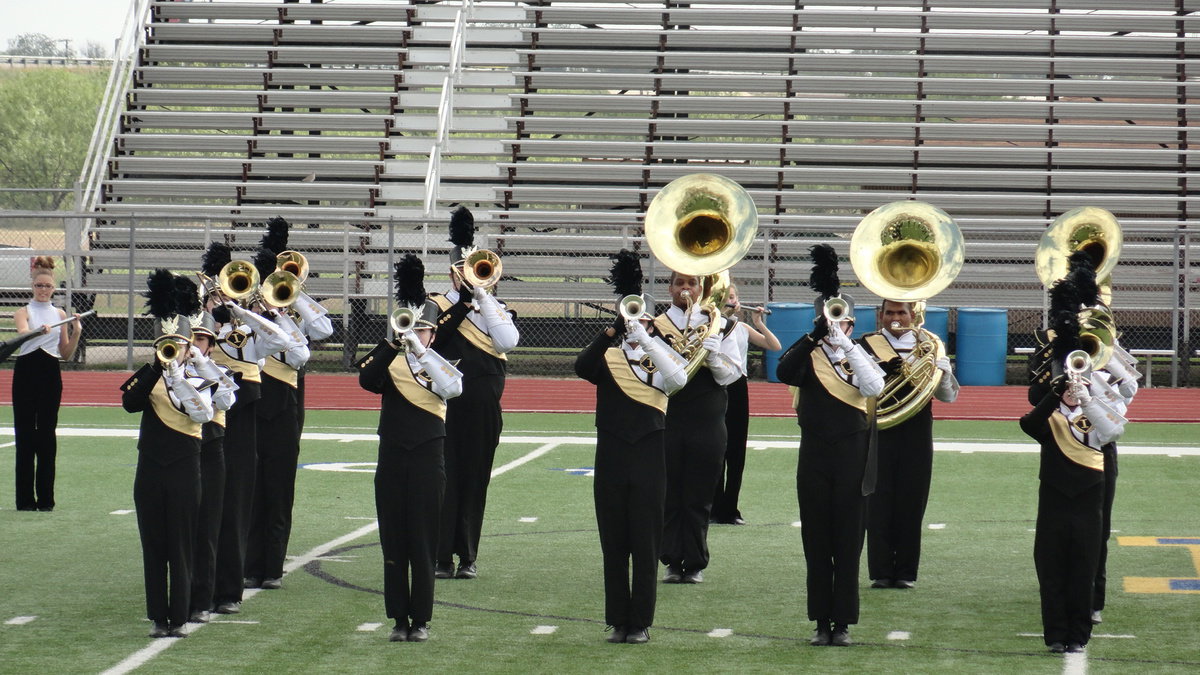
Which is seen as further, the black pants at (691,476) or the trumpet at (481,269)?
the black pants at (691,476)

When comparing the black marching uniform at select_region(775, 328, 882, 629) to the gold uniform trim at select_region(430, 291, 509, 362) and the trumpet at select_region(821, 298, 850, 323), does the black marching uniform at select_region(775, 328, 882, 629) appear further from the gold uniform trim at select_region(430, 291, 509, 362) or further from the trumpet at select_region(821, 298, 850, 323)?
the gold uniform trim at select_region(430, 291, 509, 362)

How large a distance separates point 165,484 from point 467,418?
69.9 inches

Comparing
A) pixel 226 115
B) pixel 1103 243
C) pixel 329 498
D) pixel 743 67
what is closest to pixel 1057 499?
pixel 1103 243

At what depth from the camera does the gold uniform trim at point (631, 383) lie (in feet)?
21.2

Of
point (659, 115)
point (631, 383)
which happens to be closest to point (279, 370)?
point (631, 383)

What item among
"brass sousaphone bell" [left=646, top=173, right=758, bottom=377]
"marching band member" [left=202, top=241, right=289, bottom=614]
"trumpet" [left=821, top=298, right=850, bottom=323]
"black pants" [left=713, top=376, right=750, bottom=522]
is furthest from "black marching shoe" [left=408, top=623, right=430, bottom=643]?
"black pants" [left=713, top=376, right=750, bottom=522]

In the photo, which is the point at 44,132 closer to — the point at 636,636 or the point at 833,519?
the point at 636,636

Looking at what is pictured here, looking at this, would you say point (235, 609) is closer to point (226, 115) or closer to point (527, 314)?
point (527, 314)

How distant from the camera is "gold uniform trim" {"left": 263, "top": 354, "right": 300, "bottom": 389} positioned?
24.8ft

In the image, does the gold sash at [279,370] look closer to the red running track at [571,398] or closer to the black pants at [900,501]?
the black pants at [900,501]

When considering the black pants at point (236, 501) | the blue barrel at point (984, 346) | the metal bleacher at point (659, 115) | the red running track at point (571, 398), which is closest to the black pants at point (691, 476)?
the black pants at point (236, 501)

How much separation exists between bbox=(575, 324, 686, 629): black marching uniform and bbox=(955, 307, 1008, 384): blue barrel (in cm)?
1166

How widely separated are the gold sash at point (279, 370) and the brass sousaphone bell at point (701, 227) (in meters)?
1.82

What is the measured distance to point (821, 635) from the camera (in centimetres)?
639
